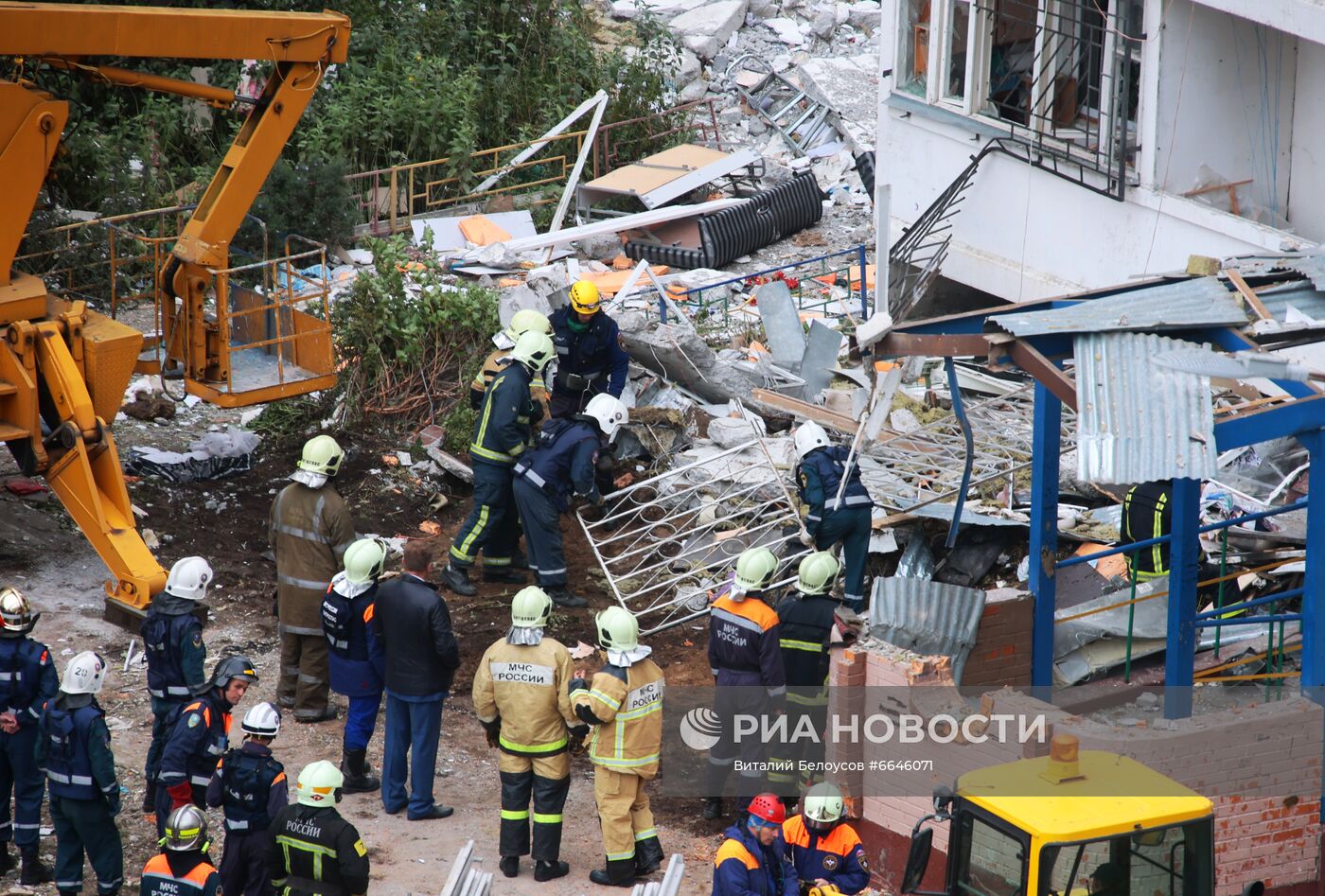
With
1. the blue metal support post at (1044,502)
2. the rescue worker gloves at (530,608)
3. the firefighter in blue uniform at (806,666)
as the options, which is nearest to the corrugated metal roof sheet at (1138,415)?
the blue metal support post at (1044,502)

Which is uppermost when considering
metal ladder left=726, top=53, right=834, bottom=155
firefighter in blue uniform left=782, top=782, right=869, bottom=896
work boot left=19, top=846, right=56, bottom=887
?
metal ladder left=726, top=53, right=834, bottom=155

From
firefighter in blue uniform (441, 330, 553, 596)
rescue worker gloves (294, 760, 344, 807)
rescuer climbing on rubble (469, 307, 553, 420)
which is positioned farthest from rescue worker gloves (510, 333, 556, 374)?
rescue worker gloves (294, 760, 344, 807)

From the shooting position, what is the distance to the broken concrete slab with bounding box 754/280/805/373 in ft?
43.9

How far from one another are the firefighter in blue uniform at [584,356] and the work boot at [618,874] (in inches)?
181

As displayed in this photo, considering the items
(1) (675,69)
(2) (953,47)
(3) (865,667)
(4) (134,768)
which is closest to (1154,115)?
(2) (953,47)

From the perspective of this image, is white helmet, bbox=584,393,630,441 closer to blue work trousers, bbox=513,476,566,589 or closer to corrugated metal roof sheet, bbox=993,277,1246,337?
blue work trousers, bbox=513,476,566,589

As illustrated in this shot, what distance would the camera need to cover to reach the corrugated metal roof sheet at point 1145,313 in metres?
7.18

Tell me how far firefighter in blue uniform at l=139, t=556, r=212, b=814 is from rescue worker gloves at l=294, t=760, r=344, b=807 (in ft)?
5.26

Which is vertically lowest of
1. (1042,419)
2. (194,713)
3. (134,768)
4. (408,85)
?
(134,768)

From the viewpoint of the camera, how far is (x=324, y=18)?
→ 11047 millimetres

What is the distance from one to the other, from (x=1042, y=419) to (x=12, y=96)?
663cm

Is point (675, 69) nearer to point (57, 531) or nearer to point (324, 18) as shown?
point (324, 18)

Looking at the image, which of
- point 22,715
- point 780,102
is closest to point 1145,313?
point 22,715

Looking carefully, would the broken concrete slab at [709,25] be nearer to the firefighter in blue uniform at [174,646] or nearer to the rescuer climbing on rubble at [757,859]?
the firefighter in blue uniform at [174,646]
